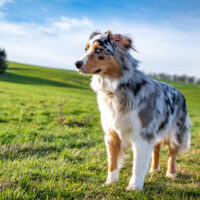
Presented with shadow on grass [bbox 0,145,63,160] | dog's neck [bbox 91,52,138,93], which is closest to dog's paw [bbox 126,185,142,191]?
dog's neck [bbox 91,52,138,93]

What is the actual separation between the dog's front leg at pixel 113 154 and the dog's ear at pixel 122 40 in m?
1.63

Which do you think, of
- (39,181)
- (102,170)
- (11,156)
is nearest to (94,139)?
(102,170)

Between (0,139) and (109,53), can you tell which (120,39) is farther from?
(0,139)

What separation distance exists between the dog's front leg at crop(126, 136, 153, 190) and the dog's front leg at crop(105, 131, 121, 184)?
0.43 metres

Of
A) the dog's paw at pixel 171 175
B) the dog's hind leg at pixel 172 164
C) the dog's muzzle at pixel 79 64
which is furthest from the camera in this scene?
the dog's hind leg at pixel 172 164

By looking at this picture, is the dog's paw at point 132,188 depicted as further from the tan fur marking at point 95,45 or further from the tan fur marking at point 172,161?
the tan fur marking at point 95,45

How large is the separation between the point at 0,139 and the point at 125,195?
3.81 meters

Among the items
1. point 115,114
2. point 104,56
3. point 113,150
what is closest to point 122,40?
point 104,56

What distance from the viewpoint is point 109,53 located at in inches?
154

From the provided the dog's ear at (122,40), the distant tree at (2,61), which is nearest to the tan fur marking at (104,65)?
the dog's ear at (122,40)

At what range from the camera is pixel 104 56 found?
3.88 metres

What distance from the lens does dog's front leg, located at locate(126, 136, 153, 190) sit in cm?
395

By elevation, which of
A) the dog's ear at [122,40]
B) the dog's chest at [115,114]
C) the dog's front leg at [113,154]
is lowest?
the dog's front leg at [113,154]

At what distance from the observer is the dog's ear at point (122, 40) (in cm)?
402
